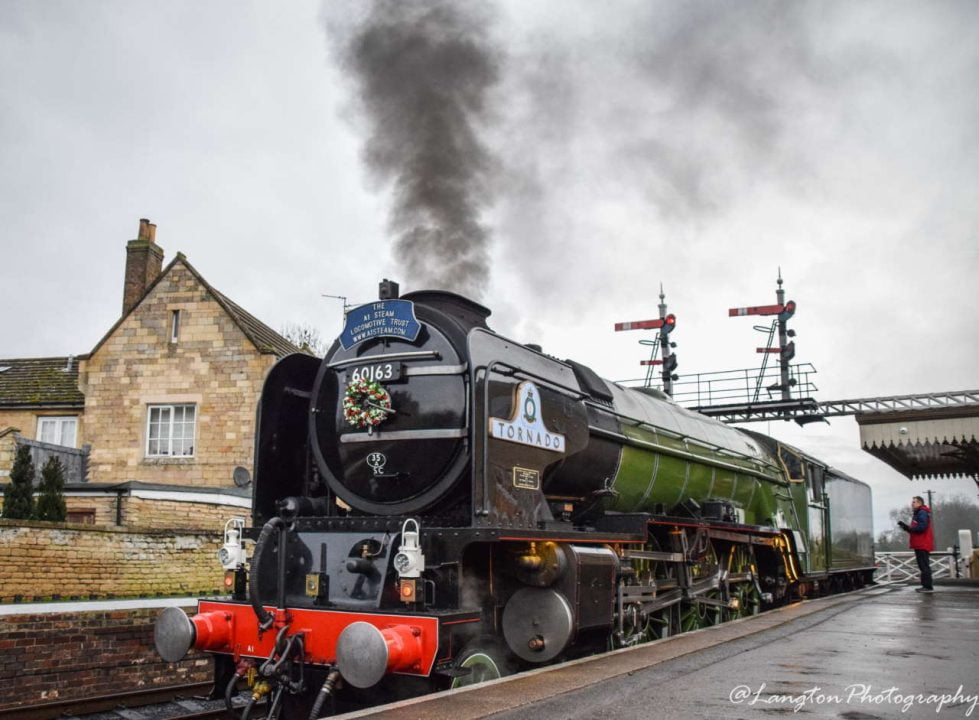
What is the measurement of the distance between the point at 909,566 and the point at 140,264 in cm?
2225

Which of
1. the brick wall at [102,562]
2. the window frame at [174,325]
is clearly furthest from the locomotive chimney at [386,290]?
the window frame at [174,325]

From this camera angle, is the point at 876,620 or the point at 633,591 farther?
the point at 876,620

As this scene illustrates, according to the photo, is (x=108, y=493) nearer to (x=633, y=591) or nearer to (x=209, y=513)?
(x=209, y=513)

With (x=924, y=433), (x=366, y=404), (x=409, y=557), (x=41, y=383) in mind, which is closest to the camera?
(x=409, y=557)

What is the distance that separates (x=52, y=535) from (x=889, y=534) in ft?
330

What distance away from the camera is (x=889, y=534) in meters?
95.3

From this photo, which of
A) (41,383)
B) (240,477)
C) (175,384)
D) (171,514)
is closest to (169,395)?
(175,384)

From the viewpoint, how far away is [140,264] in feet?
66.2

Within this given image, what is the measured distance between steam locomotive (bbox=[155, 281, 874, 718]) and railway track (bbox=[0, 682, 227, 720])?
2084mm

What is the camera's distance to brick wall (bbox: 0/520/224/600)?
30.3ft

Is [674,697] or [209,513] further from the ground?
[209,513]

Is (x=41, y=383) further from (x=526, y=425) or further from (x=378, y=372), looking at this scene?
(x=526, y=425)

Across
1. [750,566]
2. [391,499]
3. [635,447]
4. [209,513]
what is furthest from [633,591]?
[209,513]

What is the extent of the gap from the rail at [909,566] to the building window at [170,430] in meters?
17.3
